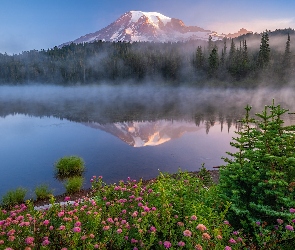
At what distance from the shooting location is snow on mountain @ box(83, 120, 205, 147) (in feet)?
106

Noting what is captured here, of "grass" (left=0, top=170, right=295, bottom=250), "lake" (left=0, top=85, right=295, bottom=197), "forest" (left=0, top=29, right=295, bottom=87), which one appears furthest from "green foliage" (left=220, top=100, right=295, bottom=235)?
"forest" (left=0, top=29, right=295, bottom=87)

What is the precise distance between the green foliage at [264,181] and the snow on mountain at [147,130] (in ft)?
74.5

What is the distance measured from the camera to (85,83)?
A: 565 feet

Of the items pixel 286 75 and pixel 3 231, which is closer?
pixel 3 231

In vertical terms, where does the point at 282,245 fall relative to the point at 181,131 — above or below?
above

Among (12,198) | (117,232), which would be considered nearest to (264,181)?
(117,232)

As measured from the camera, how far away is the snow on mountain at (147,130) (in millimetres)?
32278

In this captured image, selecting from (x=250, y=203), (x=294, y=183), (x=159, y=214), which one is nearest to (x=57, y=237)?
(x=159, y=214)

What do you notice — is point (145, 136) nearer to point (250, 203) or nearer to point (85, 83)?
point (250, 203)

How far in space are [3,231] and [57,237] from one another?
0.96 m

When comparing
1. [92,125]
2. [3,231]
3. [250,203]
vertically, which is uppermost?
[3,231]

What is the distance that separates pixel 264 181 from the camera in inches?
259

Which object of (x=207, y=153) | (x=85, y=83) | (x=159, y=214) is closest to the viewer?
(x=159, y=214)

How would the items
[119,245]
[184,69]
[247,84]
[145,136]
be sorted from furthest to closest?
[184,69] → [247,84] → [145,136] → [119,245]
